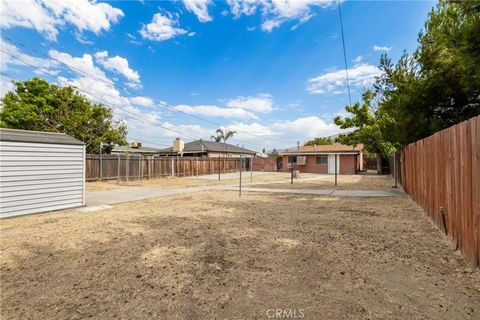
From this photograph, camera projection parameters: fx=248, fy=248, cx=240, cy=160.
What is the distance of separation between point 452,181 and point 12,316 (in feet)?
19.8

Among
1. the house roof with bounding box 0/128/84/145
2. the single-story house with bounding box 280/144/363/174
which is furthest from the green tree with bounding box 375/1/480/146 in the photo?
the single-story house with bounding box 280/144/363/174

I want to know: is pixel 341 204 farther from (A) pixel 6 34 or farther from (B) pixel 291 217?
(A) pixel 6 34

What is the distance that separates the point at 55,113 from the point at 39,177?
788 inches

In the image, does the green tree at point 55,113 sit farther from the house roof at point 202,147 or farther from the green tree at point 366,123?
the green tree at point 366,123

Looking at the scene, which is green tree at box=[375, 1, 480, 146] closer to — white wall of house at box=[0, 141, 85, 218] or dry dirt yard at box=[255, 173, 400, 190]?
dry dirt yard at box=[255, 173, 400, 190]

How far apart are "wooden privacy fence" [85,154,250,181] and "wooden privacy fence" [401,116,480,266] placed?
15632 mm

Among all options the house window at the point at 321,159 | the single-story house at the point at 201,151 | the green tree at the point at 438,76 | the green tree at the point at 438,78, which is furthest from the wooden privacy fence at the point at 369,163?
the green tree at the point at 438,78

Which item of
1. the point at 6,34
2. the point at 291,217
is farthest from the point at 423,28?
the point at 6,34

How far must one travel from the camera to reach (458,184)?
377cm

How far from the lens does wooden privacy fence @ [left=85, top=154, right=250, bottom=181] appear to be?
17.0 m

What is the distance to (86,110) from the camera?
23.8 meters

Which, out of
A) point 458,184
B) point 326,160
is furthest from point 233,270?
point 326,160

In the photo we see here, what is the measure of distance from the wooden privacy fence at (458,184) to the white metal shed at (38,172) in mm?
9354

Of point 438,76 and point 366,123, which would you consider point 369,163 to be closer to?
point 366,123
